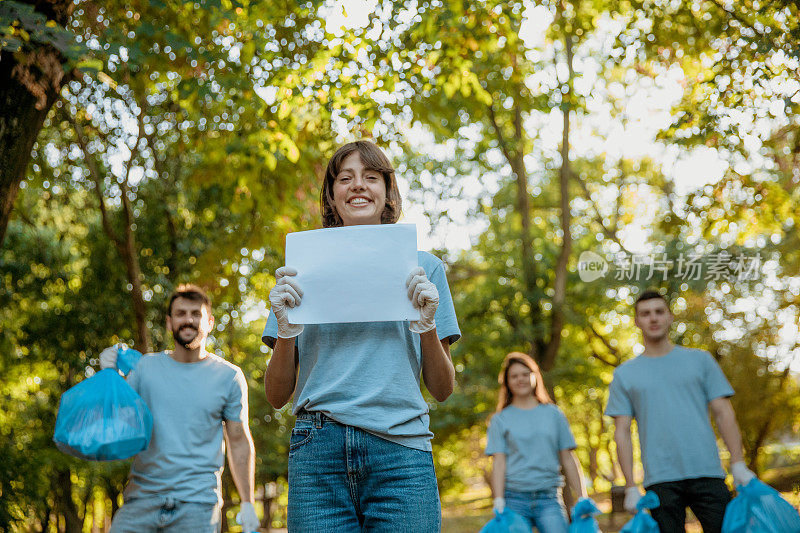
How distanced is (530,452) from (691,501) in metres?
1.54

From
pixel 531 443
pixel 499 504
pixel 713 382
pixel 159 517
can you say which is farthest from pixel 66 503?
pixel 713 382

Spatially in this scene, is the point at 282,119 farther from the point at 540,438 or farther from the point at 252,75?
the point at 540,438

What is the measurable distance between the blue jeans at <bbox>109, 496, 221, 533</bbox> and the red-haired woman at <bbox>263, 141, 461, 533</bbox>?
2.05 metres

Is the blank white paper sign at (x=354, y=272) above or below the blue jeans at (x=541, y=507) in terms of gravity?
above

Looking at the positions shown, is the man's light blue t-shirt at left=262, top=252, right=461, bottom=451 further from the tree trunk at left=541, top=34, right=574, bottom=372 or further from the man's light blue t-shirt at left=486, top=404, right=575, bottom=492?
the tree trunk at left=541, top=34, right=574, bottom=372

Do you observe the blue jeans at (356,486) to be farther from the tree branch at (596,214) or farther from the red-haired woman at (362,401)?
the tree branch at (596,214)

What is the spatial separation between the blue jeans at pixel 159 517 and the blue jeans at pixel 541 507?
2.76 m

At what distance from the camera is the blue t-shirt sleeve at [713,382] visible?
5.00m

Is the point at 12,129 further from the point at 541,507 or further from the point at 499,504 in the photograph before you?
the point at 541,507

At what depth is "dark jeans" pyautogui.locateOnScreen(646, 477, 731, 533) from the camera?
4.74 meters

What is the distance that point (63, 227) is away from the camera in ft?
46.1

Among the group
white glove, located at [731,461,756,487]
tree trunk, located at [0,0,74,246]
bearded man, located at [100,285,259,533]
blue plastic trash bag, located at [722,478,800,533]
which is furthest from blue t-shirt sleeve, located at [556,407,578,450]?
tree trunk, located at [0,0,74,246]

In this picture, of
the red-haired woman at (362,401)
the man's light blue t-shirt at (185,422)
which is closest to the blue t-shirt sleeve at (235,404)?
the man's light blue t-shirt at (185,422)

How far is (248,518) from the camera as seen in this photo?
4.29 m
